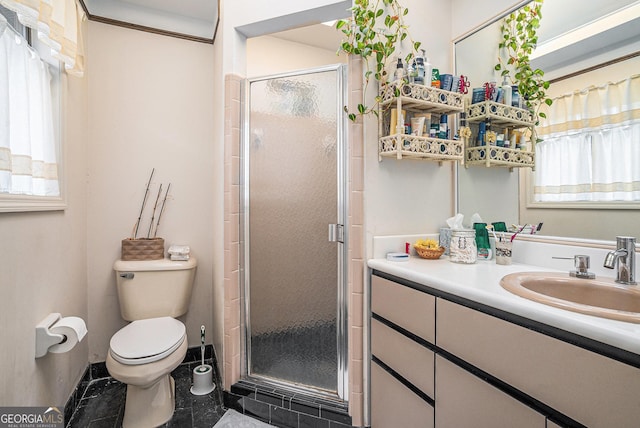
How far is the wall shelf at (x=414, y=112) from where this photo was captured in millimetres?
1361

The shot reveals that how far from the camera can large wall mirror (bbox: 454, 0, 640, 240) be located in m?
1.08

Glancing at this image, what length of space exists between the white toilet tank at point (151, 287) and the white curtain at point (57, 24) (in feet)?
3.82

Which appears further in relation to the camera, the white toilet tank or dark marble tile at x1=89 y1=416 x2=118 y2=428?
the white toilet tank

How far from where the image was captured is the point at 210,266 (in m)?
2.27

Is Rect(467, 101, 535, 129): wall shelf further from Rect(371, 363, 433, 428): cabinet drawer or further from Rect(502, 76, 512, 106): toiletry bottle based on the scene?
Rect(371, 363, 433, 428): cabinet drawer

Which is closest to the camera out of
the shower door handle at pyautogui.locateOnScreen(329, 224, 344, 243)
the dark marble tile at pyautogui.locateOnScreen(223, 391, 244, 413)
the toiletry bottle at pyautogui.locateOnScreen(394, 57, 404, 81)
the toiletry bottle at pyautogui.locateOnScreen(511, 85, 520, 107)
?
the toiletry bottle at pyautogui.locateOnScreen(394, 57, 404, 81)

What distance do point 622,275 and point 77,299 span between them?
260 centimetres

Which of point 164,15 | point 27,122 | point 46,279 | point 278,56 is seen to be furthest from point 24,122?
point 278,56

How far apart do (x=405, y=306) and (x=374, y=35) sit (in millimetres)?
1196

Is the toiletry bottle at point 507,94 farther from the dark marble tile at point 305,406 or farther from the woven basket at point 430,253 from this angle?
the dark marble tile at point 305,406

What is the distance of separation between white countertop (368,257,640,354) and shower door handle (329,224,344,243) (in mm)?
237

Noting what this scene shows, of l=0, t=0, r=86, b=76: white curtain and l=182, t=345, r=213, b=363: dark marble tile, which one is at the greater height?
l=0, t=0, r=86, b=76: white curtain

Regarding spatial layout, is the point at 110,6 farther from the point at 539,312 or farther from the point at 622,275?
the point at 622,275

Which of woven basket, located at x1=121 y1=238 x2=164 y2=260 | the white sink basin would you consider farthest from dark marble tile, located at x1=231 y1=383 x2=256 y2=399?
the white sink basin
